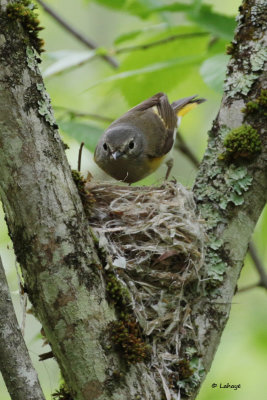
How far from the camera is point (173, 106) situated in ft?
20.6

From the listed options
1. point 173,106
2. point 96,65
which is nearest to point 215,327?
point 173,106

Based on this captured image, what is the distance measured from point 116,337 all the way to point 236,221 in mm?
1089

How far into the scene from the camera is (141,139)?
225 inches

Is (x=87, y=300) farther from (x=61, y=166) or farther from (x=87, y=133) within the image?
(x=87, y=133)

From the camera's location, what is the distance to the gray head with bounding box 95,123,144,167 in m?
5.33

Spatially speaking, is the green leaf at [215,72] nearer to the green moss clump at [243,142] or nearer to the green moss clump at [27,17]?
the green moss clump at [243,142]

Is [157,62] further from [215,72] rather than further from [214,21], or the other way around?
[215,72]

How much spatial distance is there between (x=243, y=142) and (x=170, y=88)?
1.62m

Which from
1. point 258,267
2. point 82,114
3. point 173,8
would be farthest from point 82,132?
point 258,267

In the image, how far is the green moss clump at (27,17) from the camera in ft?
8.28

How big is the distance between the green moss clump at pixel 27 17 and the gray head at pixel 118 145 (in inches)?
102

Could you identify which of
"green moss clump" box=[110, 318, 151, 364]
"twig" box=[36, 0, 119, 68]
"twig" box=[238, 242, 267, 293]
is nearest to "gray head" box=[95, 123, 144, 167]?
"twig" box=[36, 0, 119, 68]

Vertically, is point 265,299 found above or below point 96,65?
below

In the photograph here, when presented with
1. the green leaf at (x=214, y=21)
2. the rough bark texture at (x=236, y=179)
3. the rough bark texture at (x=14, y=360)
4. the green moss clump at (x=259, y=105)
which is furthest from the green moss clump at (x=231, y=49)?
the rough bark texture at (x=14, y=360)
